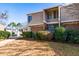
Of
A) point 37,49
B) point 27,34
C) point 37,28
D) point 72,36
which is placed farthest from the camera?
point 72,36

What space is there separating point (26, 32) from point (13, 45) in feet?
2.15

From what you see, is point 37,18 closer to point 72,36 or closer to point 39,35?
point 39,35

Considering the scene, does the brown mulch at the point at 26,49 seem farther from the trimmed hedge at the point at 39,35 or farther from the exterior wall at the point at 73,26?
the exterior wall at the point at 73,26

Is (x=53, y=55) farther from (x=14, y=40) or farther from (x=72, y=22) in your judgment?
(x=72, y=22)

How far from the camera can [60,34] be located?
8.32m

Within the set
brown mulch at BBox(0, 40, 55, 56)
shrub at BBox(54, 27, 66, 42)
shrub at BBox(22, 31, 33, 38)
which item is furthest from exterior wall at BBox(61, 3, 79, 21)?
shrub at BBox(22, 31, 33, 38)

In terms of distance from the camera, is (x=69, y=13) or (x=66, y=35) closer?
(x=69, y=13)

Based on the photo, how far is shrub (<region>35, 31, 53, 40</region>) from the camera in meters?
7.39

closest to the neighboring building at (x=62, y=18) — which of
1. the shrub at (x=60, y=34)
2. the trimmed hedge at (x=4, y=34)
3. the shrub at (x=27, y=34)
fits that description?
the shrub at (x=60, y=34)

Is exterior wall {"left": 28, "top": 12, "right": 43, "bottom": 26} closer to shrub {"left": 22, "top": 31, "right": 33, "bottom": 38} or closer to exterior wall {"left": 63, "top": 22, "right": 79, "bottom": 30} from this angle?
shrub {"left": 22, "top": 31, "right": 33, "bottom": 38}

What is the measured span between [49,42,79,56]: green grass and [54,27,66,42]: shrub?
0.40m

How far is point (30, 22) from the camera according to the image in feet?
24.3

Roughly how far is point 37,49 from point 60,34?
189 centimetres

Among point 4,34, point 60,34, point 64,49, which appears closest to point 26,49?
point 4,34
